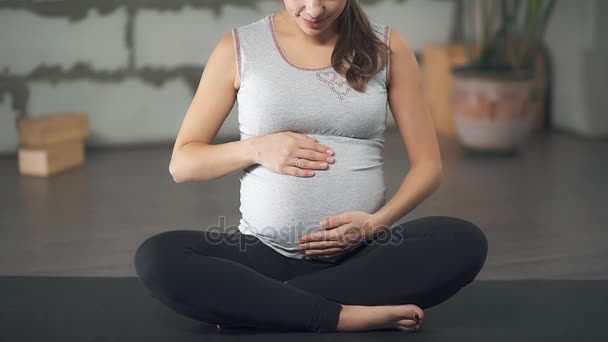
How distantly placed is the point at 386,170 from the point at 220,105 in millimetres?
2133

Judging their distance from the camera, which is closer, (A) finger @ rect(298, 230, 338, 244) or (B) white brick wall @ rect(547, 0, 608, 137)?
(A) finger @ rect(298, 230, 338, 244)

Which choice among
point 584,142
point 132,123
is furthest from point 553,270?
point 132,123

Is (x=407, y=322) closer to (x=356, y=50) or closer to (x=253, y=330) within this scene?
(x=253, y=330)

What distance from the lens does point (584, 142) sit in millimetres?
4793

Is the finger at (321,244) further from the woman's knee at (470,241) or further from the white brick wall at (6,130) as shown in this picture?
the white brick wall at (6,130)

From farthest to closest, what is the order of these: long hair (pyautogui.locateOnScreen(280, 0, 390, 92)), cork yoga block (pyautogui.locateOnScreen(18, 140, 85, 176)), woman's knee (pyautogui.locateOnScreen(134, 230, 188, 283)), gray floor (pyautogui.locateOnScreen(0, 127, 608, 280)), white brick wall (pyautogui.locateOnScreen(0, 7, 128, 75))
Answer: white brick wall (pyautogui.locateOnScreen(0, 7, 128, 75)), cork yoga block (pyautogui.locateOnScreen(18, 140, 85, 176)), gray floor (pyautogui.locateOnScreen(0, 127, 608, 280)), long hair (pyautogui.locateOnScreen(280, 0, 390, 92)), woman's knee (pyautogui.locateOnScreen(134, 230, 188, 283))

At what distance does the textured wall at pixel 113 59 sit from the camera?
4.55 meters

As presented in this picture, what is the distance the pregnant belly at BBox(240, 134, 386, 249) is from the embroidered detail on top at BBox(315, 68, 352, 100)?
102 mm

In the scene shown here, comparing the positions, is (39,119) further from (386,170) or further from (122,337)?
(122,337)

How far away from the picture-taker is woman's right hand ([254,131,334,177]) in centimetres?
198

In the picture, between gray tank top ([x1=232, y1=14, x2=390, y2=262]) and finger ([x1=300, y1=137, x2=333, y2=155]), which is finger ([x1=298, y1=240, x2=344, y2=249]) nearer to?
gray tank top ([x1=232, y1=14, x2=390, y2=262])

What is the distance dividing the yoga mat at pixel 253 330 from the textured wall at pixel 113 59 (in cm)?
223

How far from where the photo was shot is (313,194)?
→ 2010 millimetres

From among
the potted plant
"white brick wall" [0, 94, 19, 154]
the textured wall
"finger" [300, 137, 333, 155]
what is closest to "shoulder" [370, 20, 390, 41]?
"finger" [300, 137, 333, 155]
